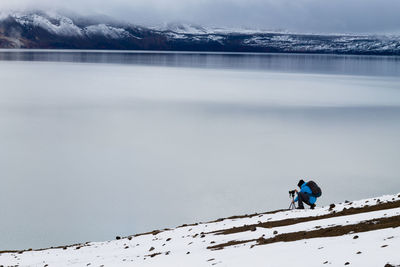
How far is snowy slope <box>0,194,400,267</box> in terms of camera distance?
9430mm

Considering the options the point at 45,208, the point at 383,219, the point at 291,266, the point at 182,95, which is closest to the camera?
the point at 291,266

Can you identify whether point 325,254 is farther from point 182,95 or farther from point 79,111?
point 182,95

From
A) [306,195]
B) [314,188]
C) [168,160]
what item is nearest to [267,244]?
[314,188]

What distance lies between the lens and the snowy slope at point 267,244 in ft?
30.9

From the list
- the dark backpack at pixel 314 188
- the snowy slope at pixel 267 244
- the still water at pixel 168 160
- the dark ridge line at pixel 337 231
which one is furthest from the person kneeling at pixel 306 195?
the still water at pixel 168 160

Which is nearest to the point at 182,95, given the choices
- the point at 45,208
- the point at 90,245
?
the point at 45,208

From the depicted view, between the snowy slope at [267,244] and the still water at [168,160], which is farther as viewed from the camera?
the still water at [168,160]

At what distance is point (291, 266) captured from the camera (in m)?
9.34

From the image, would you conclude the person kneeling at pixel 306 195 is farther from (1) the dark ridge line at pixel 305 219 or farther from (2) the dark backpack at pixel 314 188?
(1) the dark ridge line at pixel 305 219

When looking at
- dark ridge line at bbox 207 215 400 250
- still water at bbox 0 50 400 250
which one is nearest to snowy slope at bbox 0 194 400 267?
dark ridge line at bbox 207 215 400 250

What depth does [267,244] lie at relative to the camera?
11695 mm

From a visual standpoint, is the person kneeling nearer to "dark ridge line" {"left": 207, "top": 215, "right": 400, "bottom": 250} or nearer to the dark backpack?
the dark backpack

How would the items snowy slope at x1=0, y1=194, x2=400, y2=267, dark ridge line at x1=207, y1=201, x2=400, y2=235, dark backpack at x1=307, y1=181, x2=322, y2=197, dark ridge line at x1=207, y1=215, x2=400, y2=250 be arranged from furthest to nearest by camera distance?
dark backpack at x1=307, y1=181, x2=322, y2=197
dark ridge line at x1=207, y1=201, x2=400, y2=235
dark ridge line at x1=207, y1=215, x2=400, y2=250
snowy slope at x1=0, y1=194, x2=400, y2=267

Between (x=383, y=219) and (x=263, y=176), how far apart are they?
60.2 feet
